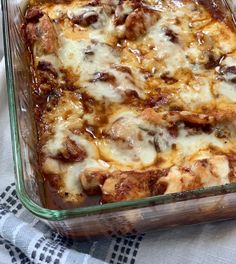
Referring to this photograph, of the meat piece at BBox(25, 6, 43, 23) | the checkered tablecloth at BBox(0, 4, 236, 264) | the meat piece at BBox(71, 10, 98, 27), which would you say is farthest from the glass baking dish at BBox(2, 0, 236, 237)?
the meat piece at BBox(71, 10, 98, 27)

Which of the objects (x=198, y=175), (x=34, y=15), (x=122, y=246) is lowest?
(x=122, y=246)

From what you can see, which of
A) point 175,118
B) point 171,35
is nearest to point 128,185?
point 175,118

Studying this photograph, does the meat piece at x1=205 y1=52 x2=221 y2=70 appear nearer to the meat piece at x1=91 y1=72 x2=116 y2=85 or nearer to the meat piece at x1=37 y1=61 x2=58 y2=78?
the meat piece at x1=91 y1=72 x2=116 y2=85

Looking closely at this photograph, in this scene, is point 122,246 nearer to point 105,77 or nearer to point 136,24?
point 105,77

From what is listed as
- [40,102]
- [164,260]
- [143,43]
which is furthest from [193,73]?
[164,260]

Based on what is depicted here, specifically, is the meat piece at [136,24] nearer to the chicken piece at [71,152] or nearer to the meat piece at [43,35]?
the meat piece at [43,35]

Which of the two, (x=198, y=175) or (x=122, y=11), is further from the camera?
A: (x=122, y=11)
